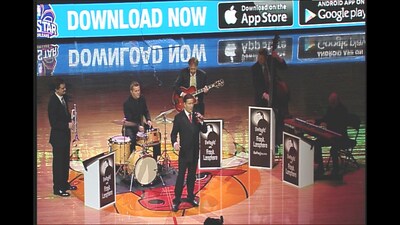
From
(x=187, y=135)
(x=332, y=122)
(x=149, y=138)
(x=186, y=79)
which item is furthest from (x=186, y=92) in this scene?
(x=332, y=122)

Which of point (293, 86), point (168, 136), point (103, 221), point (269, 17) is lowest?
point (103, 221)

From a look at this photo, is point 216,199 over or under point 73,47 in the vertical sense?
under

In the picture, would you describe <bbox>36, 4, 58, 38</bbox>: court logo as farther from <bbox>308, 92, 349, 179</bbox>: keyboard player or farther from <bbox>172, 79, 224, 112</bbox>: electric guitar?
<bbox>308, 92, 349, 179</bbox>: keyboard player

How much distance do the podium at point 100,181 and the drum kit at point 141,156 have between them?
0.05 metres

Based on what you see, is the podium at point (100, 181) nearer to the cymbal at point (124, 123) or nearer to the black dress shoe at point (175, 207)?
the cymbal at point (124, 123)

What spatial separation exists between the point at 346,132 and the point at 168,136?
1153 mm

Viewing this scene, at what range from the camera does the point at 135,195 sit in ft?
16.4

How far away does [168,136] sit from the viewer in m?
5.03

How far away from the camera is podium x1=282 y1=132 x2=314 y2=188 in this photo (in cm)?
505

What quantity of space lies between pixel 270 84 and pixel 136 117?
2.90ft

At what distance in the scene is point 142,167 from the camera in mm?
5004

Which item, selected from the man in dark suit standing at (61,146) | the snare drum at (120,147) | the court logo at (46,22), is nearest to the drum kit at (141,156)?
the snare drum at (120,147)
